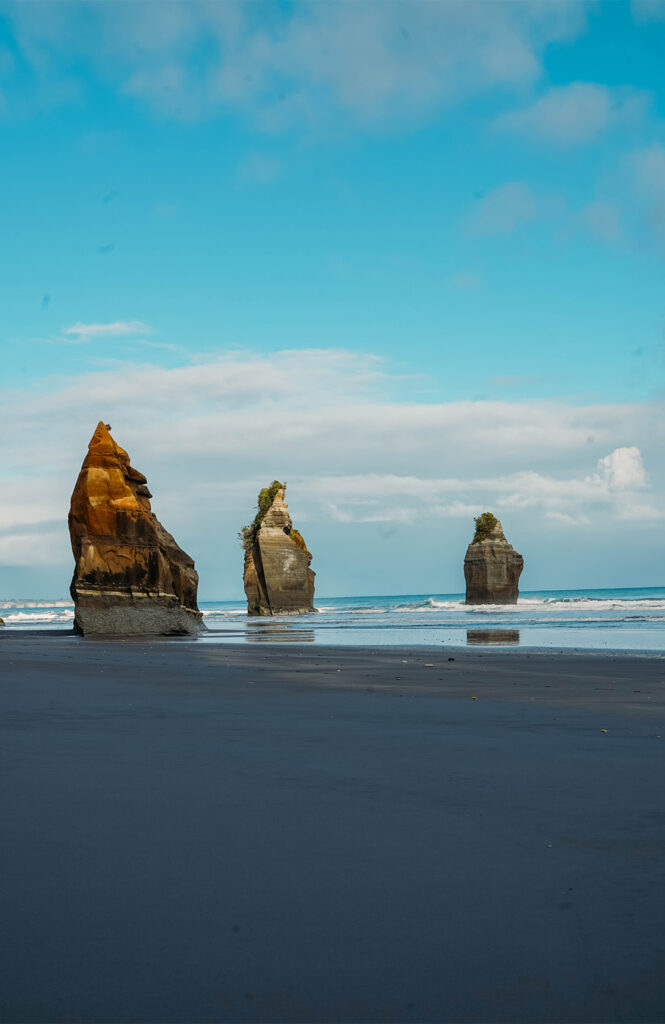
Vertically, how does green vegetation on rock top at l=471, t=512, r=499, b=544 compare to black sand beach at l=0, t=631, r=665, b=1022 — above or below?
above

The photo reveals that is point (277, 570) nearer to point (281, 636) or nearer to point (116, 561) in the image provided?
point (281, 636)

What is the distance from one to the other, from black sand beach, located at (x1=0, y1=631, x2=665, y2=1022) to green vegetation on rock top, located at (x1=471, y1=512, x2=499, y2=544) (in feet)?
247

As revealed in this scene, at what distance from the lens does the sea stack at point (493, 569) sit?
7981 centimetres

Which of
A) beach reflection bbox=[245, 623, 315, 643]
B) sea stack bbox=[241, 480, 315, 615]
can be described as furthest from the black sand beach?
sea stack bbox=[241, 480, 315, 615]

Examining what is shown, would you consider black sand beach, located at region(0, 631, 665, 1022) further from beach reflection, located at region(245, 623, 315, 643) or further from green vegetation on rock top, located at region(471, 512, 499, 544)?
green vegetation on rock top, located at region(471, 512, 499, 544)

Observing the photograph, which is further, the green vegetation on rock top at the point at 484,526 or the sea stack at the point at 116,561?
the green vegetation on rock top at the point at 484,526

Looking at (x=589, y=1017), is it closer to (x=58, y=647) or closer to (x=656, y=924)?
(x=656, y=924)

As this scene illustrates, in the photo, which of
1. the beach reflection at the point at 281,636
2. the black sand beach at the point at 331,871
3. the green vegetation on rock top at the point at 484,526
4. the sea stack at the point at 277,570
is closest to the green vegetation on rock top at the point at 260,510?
the sea stack at the point at 277,570

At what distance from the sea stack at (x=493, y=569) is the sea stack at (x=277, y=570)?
16255 mm

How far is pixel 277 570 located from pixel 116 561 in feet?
144

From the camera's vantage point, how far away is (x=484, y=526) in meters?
82.4

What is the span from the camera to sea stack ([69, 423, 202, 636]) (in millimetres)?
29219

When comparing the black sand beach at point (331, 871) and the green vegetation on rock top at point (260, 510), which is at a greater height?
the green vegetation on rock top at point (260, 510)

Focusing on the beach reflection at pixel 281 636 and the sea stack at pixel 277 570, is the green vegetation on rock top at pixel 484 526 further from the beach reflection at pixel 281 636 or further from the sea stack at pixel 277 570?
the beach reflection at pixel 281 636
